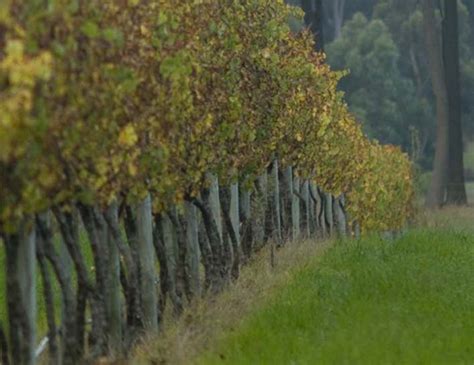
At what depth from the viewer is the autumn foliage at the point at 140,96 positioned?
32.1 ft

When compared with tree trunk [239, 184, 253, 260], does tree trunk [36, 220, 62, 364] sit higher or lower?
higher

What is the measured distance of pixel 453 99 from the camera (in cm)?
5278

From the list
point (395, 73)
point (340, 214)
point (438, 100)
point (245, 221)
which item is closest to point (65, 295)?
point (245, 221)

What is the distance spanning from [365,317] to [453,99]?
38.1 metres

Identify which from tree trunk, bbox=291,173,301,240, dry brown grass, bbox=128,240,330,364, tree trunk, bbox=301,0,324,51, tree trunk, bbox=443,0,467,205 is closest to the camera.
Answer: dry brown grass, bbox=128,240,330,364

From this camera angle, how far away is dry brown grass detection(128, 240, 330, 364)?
13.0m

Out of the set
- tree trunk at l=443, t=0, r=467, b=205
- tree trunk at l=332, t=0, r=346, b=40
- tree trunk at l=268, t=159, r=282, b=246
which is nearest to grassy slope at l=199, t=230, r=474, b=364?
tree trunk at l=268, t=159, r=282, b=246

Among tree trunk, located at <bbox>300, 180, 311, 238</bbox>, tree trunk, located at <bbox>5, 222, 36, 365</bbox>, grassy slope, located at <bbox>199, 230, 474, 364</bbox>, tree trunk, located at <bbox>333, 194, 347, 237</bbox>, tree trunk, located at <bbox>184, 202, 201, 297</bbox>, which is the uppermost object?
tree trunk, located at <bbox>5, 222, 36, 365</bbox>

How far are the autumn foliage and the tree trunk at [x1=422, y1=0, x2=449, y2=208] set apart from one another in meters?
26.0

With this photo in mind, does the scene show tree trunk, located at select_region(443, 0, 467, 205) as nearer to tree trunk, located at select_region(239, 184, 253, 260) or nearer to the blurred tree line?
the blurred tree line

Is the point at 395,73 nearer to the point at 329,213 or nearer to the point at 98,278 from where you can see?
the point at 329,213

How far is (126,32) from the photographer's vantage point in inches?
468

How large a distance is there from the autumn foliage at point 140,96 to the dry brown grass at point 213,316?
1.09 m

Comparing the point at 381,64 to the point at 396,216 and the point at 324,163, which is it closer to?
the point at 396,216
